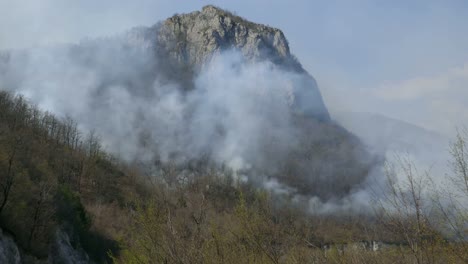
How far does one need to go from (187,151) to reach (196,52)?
4200 cm

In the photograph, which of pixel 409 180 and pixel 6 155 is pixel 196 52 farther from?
pixel 409 180

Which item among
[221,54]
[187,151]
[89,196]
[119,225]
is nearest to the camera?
[119,225]

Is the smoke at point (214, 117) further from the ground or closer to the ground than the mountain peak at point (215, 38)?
closer to the ground

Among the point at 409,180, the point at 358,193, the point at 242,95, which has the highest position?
the point at 242,95

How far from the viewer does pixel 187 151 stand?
14138 cm

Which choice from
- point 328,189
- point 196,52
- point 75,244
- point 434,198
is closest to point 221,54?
point 196,52

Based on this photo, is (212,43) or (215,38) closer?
(215,38)

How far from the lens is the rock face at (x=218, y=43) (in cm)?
16375

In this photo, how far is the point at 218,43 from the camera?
16338cm

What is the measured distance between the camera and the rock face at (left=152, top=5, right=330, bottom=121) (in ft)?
537

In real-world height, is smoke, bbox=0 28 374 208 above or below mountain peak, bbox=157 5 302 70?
below

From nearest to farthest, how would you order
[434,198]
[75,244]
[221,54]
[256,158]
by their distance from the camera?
1. [434,198]
2. [75,244]
3. [256,158]
4. [221,54]

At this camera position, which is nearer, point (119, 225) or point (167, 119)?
point (119, 225)

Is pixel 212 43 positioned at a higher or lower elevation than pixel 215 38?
lower
